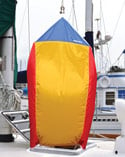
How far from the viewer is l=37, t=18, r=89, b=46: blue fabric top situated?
375 centimetres

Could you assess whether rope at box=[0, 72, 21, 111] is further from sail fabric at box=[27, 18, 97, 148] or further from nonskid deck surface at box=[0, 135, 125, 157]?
sail fabric at box=[27, 18, 97, 148]

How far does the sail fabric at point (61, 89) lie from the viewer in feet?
11.7

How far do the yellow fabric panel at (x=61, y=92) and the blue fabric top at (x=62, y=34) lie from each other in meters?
0.06

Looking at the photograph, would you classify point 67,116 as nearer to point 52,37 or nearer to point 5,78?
point 52,37

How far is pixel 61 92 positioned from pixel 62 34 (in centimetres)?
57

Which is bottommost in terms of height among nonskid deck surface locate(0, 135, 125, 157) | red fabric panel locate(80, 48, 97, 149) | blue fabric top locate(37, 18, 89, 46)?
nonskid deck surface locate(0, 135, 125, 157)

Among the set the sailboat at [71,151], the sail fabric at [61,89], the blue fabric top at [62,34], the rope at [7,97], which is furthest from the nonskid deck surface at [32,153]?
the blue fabric top at [62,34]

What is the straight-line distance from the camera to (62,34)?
12.4ft

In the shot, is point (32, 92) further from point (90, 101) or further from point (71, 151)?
point (71, 151)

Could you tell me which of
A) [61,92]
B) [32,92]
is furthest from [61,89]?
[32,92]

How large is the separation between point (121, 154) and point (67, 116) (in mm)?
559

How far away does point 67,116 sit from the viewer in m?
3.56

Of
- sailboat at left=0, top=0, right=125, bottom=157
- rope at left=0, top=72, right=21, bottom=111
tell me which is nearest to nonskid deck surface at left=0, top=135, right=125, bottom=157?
sailboat at left=0, top=0, right=125, bottom=157

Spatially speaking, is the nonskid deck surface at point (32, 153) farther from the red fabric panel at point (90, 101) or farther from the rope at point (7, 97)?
the rope at point (7, 97)
